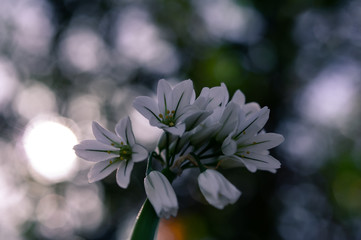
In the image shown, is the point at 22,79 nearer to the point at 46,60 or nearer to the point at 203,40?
the point at 46,60

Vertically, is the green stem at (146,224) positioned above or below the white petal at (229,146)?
below

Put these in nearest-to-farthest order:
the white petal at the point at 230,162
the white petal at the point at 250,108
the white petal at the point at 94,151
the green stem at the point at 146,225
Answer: the green stem at the point at 146,225, the white petal at the point at 230,162, the white petal at the point at 94,151, the white petal at the point at 250,108

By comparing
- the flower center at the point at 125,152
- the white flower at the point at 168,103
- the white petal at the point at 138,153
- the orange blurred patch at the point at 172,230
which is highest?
the white flower at the point at 168,103

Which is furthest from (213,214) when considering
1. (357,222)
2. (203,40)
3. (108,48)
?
(108,48)

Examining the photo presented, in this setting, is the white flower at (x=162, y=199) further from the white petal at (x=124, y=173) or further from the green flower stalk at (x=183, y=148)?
the white petal at (x=124, y=173)

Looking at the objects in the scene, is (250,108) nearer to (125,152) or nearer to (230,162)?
(230,162)

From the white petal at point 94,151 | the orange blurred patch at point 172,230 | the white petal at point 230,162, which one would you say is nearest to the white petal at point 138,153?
the white petal at point 94,151

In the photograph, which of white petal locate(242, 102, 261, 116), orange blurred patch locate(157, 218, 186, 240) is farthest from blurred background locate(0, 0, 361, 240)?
white petal locate(242, 102, 261, 116)

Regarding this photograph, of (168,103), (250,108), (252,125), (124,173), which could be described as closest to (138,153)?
(124,173)
